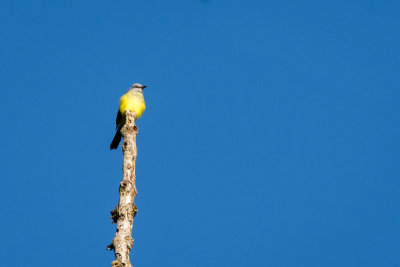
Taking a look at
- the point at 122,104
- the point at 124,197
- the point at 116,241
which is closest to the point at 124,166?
the point at 124,197

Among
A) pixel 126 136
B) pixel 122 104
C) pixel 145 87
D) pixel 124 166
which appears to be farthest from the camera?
pixel 145 87

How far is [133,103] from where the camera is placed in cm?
1186

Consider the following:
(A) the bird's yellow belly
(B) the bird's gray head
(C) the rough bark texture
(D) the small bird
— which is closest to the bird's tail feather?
(D) the small bird

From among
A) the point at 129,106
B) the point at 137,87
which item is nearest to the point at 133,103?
the point at 129,106

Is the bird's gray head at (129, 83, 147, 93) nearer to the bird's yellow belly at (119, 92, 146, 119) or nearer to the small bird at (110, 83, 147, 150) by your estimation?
the small bird at (110, 83, 147, 150)

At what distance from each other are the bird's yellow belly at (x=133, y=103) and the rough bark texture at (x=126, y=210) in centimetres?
431

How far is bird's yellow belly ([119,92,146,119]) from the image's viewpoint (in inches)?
466

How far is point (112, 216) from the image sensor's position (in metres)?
6.22

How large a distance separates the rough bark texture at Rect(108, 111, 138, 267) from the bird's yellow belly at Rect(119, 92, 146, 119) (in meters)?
4.31

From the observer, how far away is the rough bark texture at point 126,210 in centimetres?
560

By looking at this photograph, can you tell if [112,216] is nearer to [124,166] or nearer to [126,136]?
[124,166]

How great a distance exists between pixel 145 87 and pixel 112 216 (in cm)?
745

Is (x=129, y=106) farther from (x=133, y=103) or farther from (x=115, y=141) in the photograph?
(x=115, y=141)

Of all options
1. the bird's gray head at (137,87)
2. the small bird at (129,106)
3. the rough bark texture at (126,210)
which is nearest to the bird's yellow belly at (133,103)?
the small bird at (129,106)
